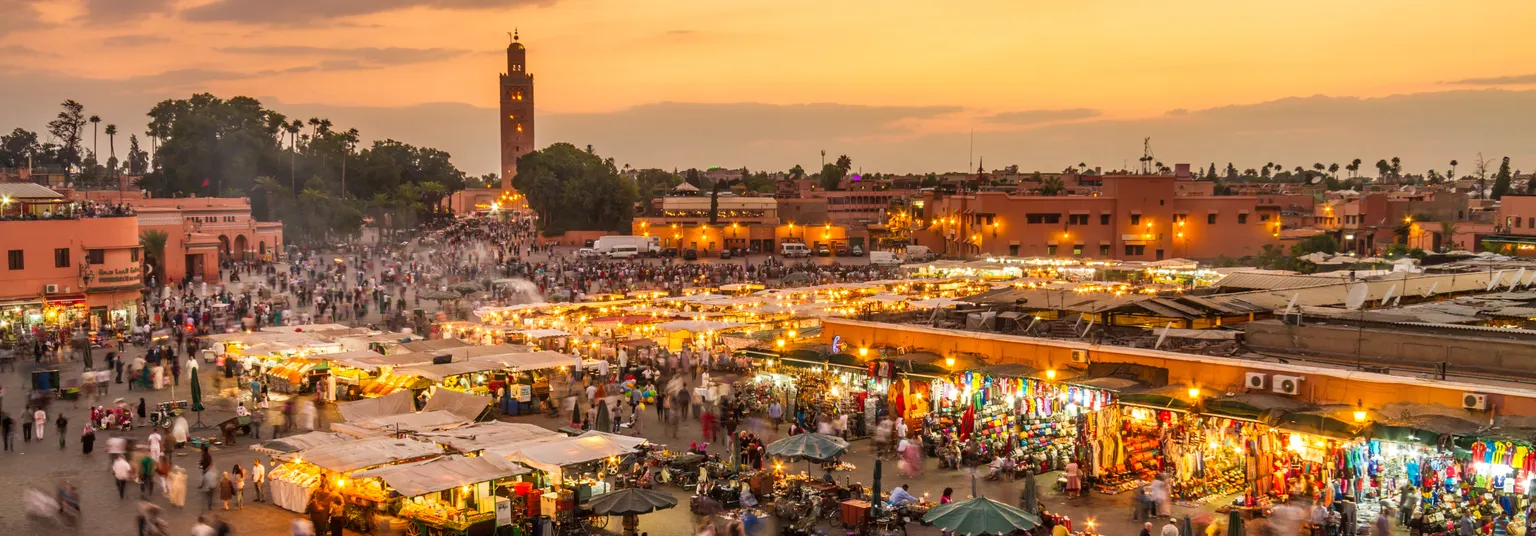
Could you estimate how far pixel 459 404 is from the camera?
18.7 meters

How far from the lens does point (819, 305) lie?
1167 inches

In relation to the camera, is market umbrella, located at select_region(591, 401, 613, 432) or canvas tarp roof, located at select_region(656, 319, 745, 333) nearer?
market umbrella, located at select_region(591, 401, 613, 432)

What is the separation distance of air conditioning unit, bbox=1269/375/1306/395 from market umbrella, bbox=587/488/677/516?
7.14 m

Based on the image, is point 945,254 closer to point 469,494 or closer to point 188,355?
point 188,355

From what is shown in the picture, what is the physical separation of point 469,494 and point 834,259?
56488mm

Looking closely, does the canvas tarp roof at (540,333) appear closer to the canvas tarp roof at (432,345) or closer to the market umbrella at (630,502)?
the canvas tarp roof at (432,345)

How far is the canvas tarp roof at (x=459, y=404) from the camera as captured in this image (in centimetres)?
1841

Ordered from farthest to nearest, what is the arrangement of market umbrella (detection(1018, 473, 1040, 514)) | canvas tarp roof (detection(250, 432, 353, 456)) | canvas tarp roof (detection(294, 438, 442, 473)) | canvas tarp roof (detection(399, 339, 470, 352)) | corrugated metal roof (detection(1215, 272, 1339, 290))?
canvas tarp roof (detection(399, 339, 470, 352)), corrugated metal roof (detection(1215, 272, 1339, 290)), canvas tarp roof (detection(250, 432, 353, 456)), canvas tarp roof (detection(294, 438, 442, 473)), market umbrella (detection(1018, 473, 1040, 514))

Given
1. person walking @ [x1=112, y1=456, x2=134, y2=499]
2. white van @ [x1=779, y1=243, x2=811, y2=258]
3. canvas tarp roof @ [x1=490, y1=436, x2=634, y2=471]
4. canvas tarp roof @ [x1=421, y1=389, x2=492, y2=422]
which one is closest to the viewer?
canvas tarp roof @ [x1=490, y1=436, x2=634, y2=471]

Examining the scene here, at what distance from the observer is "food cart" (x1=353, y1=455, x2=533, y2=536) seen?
1371 centimetres

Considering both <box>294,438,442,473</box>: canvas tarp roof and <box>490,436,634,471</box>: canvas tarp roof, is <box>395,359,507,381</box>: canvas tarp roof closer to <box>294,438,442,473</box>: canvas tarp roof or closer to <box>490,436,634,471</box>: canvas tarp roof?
<box>294,438,442,473</box>: canvas tarp roof

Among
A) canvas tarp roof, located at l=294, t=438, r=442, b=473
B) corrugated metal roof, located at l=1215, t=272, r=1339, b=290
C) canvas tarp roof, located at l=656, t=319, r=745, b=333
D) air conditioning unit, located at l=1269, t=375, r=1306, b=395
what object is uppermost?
corrugated metal roof, located at l=1215, t=272, r=1339, b=290

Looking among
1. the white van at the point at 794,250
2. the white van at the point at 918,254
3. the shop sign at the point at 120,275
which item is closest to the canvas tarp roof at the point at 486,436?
the shop sign at the point at 120,275

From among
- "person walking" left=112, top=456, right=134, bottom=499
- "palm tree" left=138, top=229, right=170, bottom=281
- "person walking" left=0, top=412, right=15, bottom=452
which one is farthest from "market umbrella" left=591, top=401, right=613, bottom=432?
"palm tree" left=138, top=229, right=170, bottom=281
